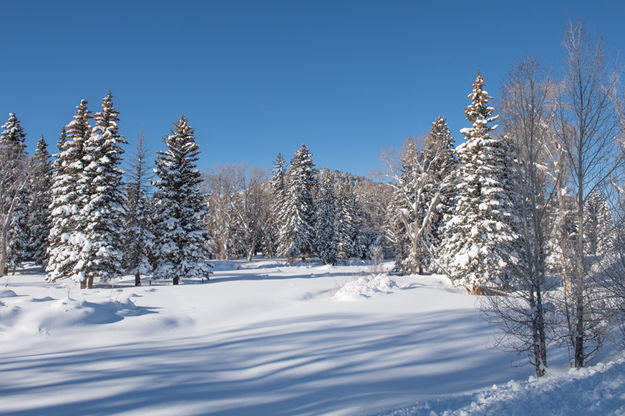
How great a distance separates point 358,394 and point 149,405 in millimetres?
3470

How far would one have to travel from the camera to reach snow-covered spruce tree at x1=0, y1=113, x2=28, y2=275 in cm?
2497

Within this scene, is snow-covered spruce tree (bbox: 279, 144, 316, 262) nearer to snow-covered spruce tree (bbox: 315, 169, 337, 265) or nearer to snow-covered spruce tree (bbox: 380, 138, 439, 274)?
snow-covered spruce tree (bbox: 315, 169, 337, 265)

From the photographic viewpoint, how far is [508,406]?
5.01 meters

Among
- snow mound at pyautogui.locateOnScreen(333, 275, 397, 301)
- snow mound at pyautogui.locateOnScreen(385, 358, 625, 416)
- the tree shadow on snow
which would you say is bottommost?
the tree shadow on snow

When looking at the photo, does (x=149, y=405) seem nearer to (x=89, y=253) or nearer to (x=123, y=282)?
(x=89, y=253)

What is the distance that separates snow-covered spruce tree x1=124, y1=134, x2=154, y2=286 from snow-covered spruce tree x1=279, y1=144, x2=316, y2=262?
18390 mm

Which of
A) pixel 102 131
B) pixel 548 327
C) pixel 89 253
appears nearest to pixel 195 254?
pixel 89 253

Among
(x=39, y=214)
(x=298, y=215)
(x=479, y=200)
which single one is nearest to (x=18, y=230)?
(x=39, y=214)

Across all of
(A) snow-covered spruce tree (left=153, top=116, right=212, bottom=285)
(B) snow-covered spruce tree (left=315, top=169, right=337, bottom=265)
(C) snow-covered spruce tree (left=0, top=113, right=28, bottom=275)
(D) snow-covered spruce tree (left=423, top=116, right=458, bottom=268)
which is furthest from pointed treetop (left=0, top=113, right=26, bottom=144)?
(D) snow-covered spruce tree (left=423, top=116, right=458, bottom=268)

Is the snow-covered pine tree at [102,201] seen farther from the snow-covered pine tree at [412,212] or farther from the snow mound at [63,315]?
the snow-covered pine tree at [412,212]

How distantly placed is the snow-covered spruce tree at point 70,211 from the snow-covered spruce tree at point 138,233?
265cm

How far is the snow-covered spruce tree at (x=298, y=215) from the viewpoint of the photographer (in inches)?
1535

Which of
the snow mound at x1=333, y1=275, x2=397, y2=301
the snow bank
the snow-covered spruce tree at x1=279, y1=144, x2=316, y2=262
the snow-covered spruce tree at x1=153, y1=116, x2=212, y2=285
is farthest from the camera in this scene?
the snow-covered spruce tree at x1=279, y1=144, x2=316, y2=262

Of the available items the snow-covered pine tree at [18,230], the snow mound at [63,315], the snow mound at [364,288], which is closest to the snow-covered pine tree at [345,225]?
the snow mound at [364,288]
